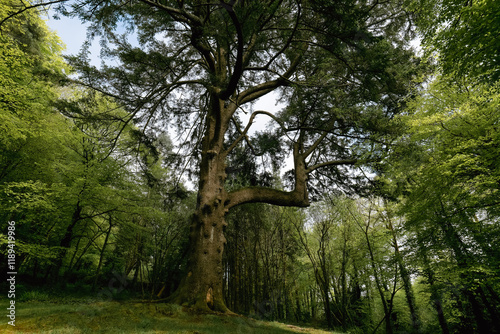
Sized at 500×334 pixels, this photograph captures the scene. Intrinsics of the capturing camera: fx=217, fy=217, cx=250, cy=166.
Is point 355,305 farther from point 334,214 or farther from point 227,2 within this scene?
point 227,2

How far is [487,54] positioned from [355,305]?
16562 mm

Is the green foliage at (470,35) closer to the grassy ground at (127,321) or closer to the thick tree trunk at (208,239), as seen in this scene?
the thick tree trunk at (208,239)

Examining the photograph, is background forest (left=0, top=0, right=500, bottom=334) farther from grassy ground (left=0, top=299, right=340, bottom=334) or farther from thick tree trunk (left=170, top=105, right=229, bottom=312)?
grassy ground (left=0, top=299, right=340, bottom=334)

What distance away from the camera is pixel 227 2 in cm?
274

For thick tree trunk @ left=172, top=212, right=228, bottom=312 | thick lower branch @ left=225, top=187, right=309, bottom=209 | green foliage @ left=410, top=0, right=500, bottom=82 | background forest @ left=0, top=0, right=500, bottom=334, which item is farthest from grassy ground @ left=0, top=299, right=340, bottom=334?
green foliage @ left=410, top=0, right=500, bottom=82

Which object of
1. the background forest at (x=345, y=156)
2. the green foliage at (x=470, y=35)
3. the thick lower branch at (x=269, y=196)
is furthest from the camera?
the thick lower branch at (x=269, y=196)

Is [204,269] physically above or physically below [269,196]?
below

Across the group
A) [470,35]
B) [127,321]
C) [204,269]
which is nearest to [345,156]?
[470,35]

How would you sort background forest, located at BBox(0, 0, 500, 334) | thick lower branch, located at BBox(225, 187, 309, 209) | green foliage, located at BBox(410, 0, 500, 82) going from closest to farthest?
green foliage, located at BBox(410, 0, 500, 82) < background forest, located at BBox(0, 0, 500, 334) < thick lower branch, located at BBox(225, 187, 309, 209)

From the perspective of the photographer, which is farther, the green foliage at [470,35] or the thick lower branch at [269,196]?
the thick lower branch at [269,196]

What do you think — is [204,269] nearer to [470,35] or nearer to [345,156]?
[345,156]

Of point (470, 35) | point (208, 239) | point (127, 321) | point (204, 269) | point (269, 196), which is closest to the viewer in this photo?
point (470, 35)

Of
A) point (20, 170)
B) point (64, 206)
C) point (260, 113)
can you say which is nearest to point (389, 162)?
point (260, 113)

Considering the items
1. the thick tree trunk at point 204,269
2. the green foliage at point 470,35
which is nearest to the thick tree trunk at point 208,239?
the thick tree trunk at point 204,269
